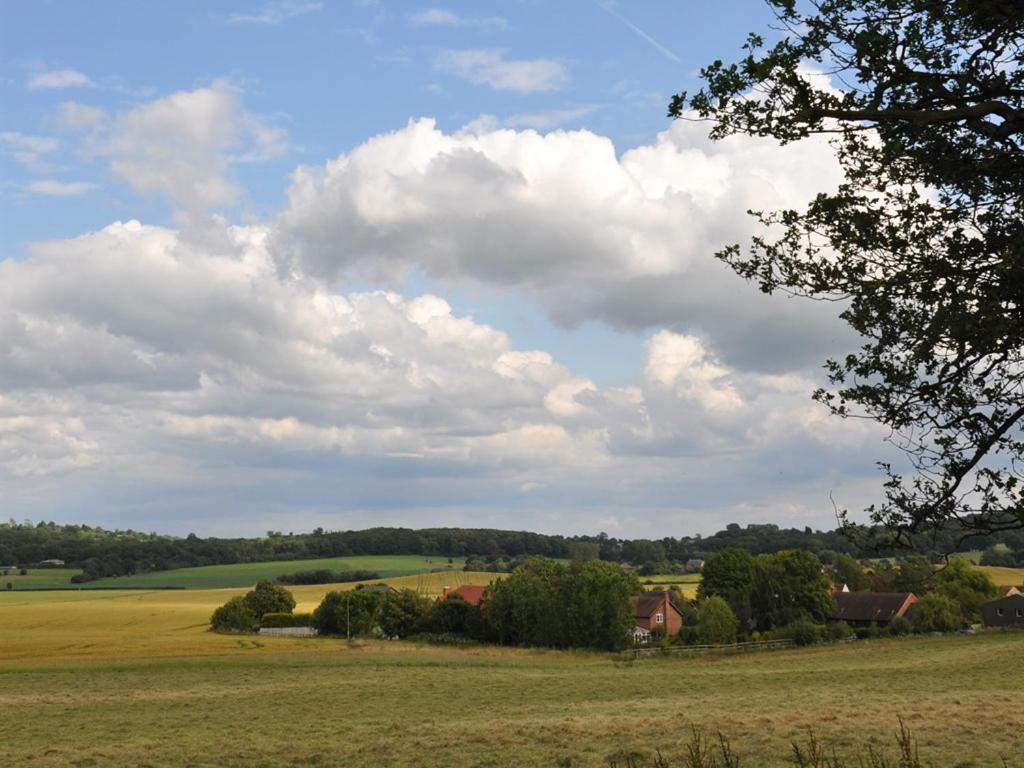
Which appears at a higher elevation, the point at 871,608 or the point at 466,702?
the point at 466,702

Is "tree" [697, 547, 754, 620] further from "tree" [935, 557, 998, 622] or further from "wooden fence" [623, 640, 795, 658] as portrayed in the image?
"tree" [935, 557, 998, 622]

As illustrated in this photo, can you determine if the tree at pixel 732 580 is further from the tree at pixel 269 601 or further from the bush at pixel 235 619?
the bush at pixel 235 619

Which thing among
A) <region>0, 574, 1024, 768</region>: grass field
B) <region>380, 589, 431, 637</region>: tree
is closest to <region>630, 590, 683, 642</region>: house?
<region>380, 589, 431, 637</region>: tree

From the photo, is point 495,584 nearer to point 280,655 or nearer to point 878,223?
point 280,655

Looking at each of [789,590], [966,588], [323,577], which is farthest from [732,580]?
[323,577]

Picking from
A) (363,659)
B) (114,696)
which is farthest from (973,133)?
(363,659)

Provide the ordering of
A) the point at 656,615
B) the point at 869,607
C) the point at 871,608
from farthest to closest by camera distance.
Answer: the point at 656,615 < the point at 869,607 < the point at 871,608

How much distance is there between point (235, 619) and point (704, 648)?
51.8 m

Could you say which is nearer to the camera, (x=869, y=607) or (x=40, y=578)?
(x=869, y=607)

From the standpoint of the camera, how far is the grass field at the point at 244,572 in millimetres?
165625

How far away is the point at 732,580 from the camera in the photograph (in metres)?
98.4

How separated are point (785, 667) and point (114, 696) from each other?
38194mm

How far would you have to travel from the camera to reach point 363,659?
63.5m

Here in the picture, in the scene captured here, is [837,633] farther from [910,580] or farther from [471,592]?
[471,592]
